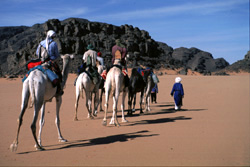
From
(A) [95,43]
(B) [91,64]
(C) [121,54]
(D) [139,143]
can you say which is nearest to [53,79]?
(D) [139,143]

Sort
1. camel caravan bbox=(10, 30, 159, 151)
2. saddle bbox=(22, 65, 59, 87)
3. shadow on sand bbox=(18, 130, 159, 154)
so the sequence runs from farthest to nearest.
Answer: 1. shadow on sand bbox=(18, 130, 159, 154)
2. saddle bbox=(22, 65, 59, 87)
3. camel caravan bbox=(10, 30, 159, 151)

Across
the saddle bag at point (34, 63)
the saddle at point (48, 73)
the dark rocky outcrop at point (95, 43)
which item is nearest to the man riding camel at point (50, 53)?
the saddle bag at point (34, 63)

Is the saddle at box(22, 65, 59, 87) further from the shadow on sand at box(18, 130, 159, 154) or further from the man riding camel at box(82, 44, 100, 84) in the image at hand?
the man riding camel at box(82, 44, 100, 84)

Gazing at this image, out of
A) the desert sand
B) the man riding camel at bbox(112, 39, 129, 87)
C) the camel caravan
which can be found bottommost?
the desert sand

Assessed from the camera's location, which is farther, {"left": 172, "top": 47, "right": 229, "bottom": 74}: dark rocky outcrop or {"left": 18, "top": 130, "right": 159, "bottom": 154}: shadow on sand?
{"left": 172, "top": 47, "right": 229, "bottom": 74}: dark rocky outcrop

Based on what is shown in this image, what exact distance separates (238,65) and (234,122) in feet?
254

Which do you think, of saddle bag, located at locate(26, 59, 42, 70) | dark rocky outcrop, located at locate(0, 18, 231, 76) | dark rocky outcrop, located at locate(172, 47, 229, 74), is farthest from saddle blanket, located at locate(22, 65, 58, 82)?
dark rocky outcrop, located at locate(172, 47, 229, 74)

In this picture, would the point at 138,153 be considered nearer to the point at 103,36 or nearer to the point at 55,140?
the point at 55,140

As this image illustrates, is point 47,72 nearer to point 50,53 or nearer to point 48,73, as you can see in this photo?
point 48,73

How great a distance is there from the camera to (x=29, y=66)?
28.5ft

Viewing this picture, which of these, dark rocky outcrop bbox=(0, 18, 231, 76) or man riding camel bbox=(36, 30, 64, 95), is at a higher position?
dark rocky outcrop bbox=(0, 18, 231, 76)

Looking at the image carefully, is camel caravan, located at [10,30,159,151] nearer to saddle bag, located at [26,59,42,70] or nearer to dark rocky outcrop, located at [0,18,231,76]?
saddle bag, located at [26,59,42,70]

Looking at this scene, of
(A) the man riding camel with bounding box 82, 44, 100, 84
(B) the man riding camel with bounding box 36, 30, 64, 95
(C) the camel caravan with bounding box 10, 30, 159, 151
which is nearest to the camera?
(C) the camel caravan with bounding box 10, 30, 159, 151

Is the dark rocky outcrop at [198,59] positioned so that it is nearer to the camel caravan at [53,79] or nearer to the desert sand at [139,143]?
the camel caravan at [53,79]
